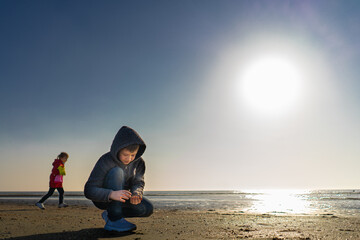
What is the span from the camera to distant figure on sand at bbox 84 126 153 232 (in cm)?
343

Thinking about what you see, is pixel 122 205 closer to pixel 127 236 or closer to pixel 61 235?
pixel 127 236

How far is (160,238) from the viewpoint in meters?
3.76

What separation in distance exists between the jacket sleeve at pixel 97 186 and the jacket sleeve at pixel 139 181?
0.41 metres

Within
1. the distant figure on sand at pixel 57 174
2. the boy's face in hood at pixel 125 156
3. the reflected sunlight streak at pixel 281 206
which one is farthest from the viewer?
the reflected sunlight streak at pixel 281 206

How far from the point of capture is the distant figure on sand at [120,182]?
343 centimetres

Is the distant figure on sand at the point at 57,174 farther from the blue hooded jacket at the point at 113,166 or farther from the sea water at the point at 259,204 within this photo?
the blue hooded jacket at the point at 113,166

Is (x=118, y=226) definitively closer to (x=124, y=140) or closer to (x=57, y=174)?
(x=124, y=140)

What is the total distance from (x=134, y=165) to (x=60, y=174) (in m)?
6.51

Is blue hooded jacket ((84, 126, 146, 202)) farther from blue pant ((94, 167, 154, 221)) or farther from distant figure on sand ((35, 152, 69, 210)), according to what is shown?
distant figure on sand ((35, 152, 69, 210))

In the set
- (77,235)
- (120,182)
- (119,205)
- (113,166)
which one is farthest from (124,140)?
(77,235)

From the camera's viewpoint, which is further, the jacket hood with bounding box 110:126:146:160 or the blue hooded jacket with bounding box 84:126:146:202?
the jacket hood with bounding box 110:126:146:160

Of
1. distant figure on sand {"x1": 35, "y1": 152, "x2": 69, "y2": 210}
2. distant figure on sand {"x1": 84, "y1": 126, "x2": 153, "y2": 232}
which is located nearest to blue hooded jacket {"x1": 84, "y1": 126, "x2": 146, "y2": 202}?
distant figure on sand {"x1": 84, "y1": 126, "x2": 153, "y2": 232}

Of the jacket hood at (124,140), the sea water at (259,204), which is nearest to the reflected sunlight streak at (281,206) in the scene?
the sea water at (259,204)

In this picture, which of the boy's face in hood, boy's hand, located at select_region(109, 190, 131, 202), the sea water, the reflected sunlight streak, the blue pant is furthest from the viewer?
the sea water
